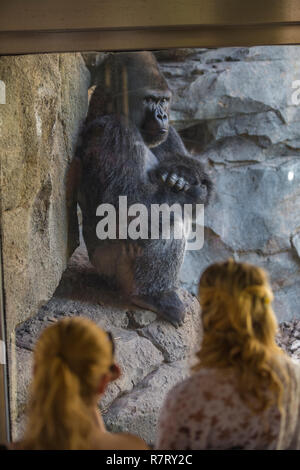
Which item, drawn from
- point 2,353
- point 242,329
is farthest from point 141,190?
point 242,329

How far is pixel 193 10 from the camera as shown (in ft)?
5.18

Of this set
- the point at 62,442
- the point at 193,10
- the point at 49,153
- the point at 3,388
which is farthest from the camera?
the point at 49,153

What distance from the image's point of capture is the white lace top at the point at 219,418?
3.35 feet

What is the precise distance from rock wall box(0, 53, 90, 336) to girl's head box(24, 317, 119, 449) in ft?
3.09

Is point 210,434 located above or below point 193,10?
below

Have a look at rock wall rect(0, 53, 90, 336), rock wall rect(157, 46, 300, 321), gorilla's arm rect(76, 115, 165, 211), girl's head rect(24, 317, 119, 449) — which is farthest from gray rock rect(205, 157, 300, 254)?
girl's head rect(24, 317, 119, 449)

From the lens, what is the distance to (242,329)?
106 centimetres

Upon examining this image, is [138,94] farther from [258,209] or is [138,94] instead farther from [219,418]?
[219,418]

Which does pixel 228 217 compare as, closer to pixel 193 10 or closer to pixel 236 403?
pixel 193 10

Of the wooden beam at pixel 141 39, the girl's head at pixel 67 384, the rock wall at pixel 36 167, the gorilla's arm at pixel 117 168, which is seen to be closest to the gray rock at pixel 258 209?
the gorilla's arm at pixel 117 168

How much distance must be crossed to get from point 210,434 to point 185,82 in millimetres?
1277

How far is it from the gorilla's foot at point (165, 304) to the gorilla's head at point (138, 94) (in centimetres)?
58

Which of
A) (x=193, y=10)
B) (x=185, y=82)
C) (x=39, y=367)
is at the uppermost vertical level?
(x=193, y=10)

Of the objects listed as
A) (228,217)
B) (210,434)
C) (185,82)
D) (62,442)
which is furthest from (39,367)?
(185,82)
